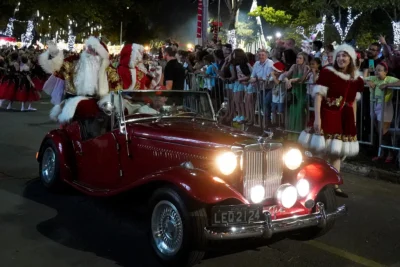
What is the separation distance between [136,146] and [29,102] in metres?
12.3

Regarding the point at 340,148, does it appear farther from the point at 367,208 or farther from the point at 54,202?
the point at 54,202

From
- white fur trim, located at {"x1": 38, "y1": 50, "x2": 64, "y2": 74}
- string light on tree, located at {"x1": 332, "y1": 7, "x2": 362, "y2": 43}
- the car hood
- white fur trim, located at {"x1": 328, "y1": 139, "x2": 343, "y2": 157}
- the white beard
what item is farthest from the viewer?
string light on tree, located at {"x1": 332, "y1": 7, "x2": 362, "y2": 43}

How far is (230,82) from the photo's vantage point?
11.6 m

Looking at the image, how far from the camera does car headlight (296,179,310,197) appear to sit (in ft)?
16.2

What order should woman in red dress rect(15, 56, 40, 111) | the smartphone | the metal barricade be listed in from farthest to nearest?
woman in red dress rect(15, 56, 40, 111) → the smartphone → the metal barricade

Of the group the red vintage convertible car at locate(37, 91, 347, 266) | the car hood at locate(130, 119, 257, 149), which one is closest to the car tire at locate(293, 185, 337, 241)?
the red vintage convertible car at locate(37, 91, 347, 266)

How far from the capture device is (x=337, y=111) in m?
6.84

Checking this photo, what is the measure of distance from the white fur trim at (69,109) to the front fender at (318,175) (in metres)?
3.21

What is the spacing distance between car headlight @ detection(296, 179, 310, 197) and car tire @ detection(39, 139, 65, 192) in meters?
3.25

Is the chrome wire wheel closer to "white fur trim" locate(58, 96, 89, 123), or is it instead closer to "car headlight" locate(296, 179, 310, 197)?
"car headlight" locate(296, 179, 310, 197)

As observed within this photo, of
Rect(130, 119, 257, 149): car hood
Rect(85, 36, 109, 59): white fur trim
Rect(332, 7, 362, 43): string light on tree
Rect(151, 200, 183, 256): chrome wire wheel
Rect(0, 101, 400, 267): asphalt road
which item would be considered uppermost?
Rect(332, 7, 362, 43): string light on tree

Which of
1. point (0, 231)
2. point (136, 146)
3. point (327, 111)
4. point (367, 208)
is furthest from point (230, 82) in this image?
point (0, 231)

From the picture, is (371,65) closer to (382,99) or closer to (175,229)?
(382,99)

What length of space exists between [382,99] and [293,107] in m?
1.75
